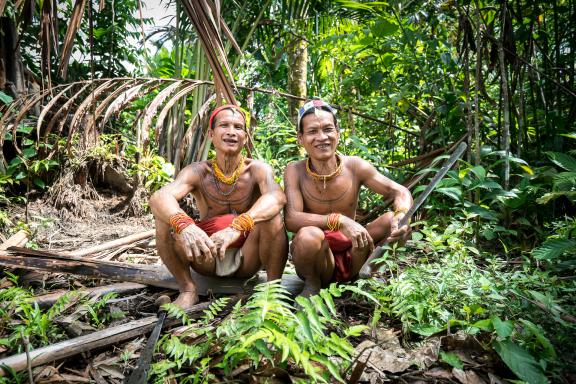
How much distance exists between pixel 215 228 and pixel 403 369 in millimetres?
1561

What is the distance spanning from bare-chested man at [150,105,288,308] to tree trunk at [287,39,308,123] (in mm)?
3379

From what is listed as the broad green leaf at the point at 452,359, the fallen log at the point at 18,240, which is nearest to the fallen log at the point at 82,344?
the broad green leaf at the point at 452,359

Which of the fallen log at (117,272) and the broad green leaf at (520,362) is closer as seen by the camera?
the broad green leaf at (520,362)

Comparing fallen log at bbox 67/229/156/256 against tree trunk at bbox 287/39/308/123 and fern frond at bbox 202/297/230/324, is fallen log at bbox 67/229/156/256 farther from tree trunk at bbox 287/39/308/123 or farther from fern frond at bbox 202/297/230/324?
tree trunk at bbox 287/39/308/123

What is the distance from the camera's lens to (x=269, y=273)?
3.03 m

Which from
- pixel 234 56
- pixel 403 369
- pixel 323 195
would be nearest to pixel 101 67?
pixel 234 56

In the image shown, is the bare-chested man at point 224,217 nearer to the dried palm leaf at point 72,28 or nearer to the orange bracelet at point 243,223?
the orange bracelet at point 243,223

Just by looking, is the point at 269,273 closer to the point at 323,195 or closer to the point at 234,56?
the point at 323,195

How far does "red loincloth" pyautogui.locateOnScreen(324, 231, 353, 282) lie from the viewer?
9.78 ft

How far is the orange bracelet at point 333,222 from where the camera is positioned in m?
2.91

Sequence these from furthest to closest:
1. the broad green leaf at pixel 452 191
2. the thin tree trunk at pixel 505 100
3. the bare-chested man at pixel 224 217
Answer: the thin tree trunk at pixel 505 100
the broad green leaf at pixel 452 191
the bare-chested man at pixel 224 217

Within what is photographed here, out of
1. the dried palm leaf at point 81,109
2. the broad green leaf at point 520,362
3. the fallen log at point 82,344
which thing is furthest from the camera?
the dried palm leaf at point 81,109

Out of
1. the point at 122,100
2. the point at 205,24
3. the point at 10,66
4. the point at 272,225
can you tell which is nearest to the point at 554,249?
the point at 272,225

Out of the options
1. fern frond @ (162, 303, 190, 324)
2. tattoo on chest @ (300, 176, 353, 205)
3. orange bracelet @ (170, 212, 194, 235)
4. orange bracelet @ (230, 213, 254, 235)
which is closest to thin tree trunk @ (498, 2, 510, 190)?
tattoo on chest @ (300, 176, 353, 205)
